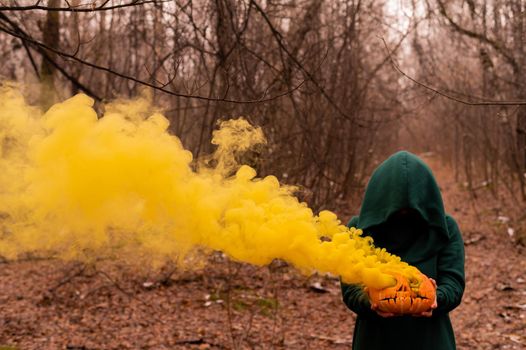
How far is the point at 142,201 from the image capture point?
2.22m

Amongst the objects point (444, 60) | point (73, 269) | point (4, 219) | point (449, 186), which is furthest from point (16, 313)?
point (449, 186)

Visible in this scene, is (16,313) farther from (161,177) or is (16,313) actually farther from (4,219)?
(161,177)

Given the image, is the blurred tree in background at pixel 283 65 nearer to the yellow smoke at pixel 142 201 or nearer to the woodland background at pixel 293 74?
the woodland background at pixel 293 74

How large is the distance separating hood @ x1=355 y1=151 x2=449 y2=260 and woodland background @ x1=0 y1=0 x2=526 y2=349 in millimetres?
1575

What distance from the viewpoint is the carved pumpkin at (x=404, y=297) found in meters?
2.08

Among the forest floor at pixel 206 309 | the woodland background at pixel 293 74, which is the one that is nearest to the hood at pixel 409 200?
the woodland background at pixel 293 74

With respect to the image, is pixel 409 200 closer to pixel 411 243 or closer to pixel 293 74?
pixel 411 243

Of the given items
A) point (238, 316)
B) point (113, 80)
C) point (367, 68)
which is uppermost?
point (367, 68)

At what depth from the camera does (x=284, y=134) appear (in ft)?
24.7

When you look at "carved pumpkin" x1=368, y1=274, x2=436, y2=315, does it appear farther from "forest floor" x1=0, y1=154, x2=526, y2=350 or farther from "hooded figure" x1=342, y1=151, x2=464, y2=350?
"forest floor" x1=0, y1=154, x2=526, y2=350

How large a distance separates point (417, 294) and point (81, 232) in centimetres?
151

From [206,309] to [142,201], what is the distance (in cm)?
448

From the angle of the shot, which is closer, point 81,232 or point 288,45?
point 81,232

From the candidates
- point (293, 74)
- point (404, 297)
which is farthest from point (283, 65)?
point (404, 297)
